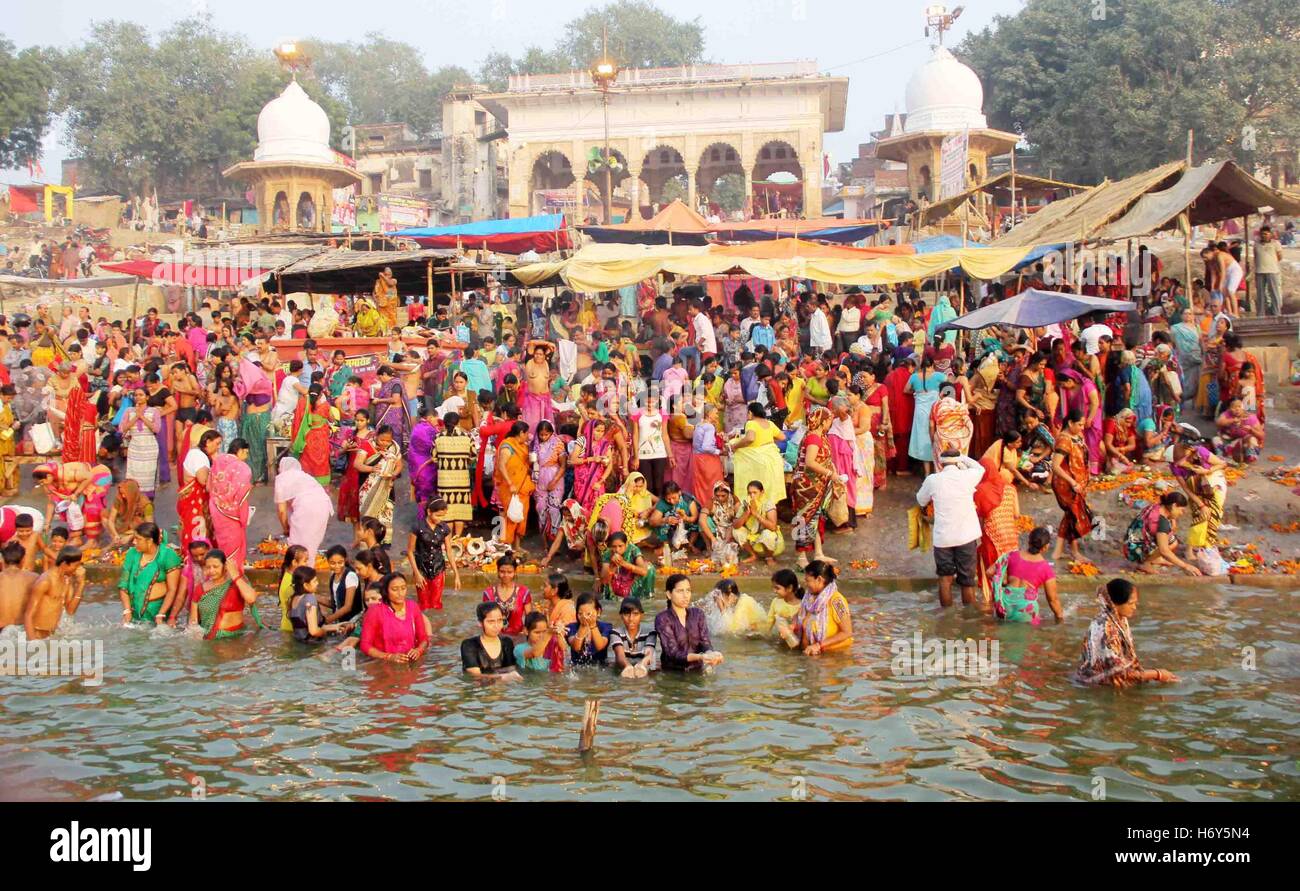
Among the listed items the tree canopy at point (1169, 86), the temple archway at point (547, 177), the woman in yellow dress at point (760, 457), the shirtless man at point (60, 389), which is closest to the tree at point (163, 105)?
the temple archway at point (547, 177)

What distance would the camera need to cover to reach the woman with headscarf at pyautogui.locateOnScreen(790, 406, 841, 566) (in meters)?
11.5

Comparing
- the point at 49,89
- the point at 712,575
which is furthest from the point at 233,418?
the point at 49,89

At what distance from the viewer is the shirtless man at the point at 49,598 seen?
31.0 ft

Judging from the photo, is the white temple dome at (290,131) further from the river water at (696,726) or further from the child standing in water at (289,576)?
the river water at (696,726)

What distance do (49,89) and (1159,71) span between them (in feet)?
127

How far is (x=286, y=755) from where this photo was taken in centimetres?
723

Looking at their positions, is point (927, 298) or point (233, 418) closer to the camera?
Result: point (233, 418)

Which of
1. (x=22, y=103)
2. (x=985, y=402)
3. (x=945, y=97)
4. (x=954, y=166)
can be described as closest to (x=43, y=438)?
(x=985, y=402)

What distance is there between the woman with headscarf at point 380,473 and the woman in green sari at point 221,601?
1.96 m

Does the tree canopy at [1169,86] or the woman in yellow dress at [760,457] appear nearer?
the woman in yellow dress at [760,457]

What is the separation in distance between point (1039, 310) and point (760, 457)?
12.0 feet
